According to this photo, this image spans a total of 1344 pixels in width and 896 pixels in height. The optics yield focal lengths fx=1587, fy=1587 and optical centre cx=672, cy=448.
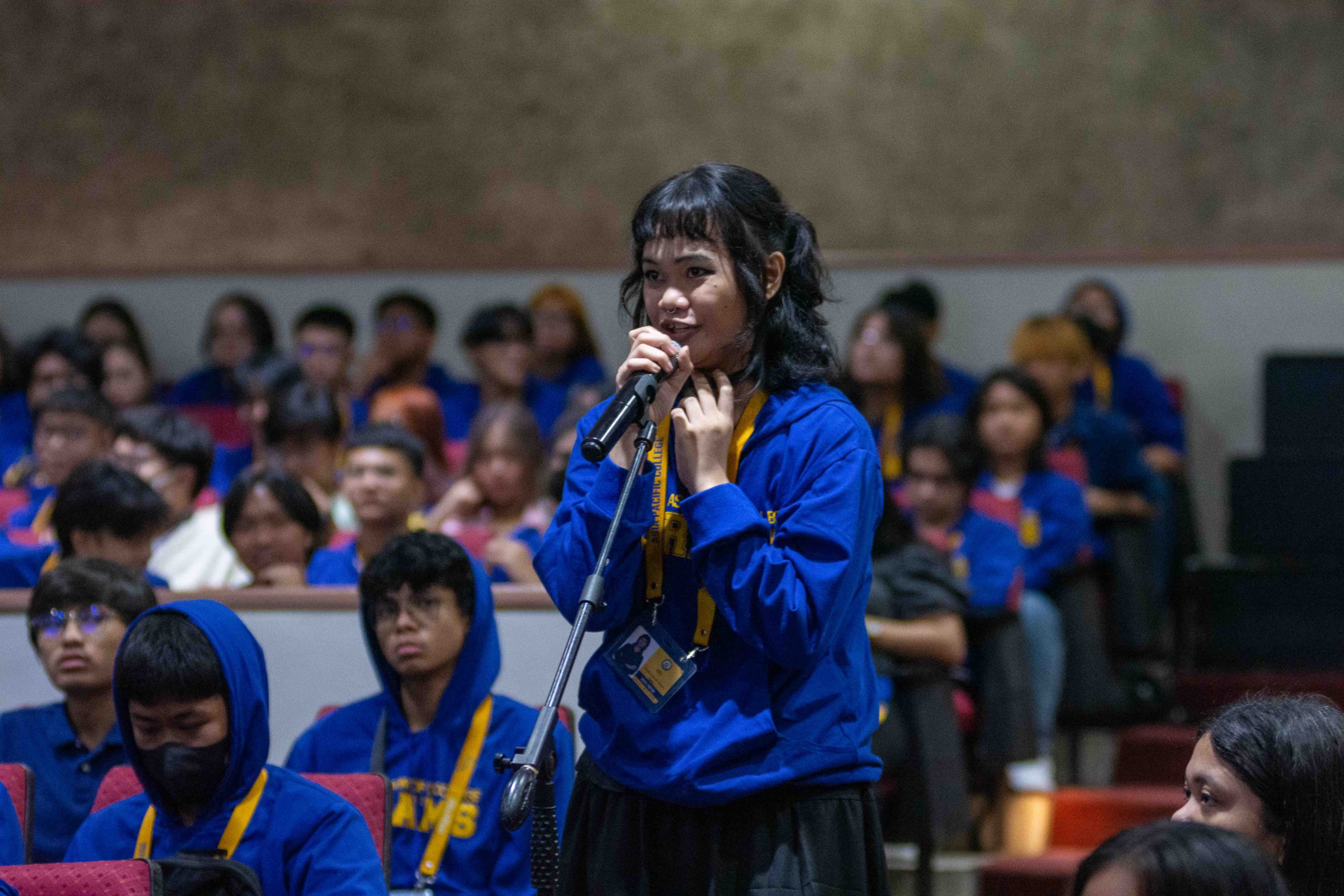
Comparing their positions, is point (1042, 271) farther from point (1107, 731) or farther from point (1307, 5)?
point (1107, 731)

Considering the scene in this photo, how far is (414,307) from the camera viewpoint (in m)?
5.80

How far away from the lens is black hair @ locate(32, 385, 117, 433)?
4.47 meters

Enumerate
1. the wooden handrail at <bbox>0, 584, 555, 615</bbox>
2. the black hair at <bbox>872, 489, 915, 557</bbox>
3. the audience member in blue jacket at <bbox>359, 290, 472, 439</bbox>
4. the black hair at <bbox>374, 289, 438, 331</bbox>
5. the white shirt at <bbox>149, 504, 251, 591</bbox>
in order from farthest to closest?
1. the black hair at <bbox>374, 289, 438, 331</bbox>
2. the audience member in blue jacket at <bbox>359, 290, 472, 439</bbox>
3. the white shirt at <bbox>149, 504, 251, 591</bbox>
4. the black hair at <bbox>872, 489, 915, 557</bbox>
5. the wooden handrail at <bbox>0, 584, 555, 615</bbox>

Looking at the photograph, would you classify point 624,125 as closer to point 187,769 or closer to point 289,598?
point 289,598

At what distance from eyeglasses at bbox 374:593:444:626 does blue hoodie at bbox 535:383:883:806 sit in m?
0.93

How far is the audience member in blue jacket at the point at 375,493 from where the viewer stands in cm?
369

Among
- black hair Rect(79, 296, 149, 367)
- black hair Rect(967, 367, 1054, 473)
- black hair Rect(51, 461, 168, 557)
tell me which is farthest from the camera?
black hair Rect(79, 296, 149, 367)

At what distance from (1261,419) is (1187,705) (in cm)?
164

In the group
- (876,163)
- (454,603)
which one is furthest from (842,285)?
(454,603)

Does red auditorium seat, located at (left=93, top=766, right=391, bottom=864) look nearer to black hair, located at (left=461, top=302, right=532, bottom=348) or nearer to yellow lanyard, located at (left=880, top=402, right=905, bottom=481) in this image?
yellow lanyard, located at (left=880, top=402, right=905, bottom=481)

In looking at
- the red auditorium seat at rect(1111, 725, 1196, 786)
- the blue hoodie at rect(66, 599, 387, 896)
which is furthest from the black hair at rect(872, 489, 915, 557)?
the blue hoodie at rect(66, 599, 387, 896)

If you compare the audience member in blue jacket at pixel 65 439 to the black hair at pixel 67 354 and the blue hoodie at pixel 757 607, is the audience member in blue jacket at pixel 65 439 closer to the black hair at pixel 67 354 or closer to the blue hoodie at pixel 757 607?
the black hair at pixel 67 354

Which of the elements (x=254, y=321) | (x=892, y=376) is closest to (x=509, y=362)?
Answer: (x=254, y=321)

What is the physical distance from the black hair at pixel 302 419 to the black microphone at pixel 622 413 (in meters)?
3.12
